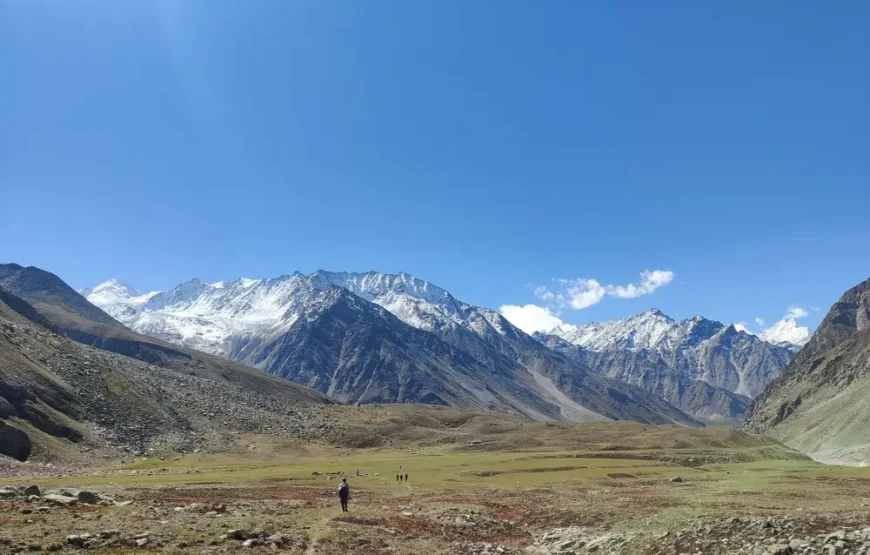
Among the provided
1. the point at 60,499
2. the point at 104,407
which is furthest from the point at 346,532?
the point at 104,407

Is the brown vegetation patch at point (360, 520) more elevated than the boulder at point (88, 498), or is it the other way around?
the boulder at point (88, 498)

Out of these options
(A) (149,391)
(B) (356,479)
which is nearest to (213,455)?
(A) (149,391)

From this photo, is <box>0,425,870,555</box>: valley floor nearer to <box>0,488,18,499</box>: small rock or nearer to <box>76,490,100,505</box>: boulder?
<box>0,488,18,499</box>: small rock

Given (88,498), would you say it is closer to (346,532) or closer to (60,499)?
(60,499)

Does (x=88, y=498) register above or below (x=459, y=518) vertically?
above

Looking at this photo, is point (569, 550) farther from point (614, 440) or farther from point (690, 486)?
point (614, 440)

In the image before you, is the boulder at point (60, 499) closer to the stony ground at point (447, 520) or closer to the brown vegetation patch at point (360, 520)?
the stony ground at point (447, 520)

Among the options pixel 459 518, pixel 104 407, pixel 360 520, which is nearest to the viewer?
pixel 360 520

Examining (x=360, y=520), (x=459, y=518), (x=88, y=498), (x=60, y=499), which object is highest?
(x=60, y=499)

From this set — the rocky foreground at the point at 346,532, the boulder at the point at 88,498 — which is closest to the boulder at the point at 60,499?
the rocky foreground at the point at 346,532

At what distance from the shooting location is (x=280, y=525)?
102 ft

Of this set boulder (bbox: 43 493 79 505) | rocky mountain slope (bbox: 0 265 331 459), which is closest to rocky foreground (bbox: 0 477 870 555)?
boulder (bbox: 43 493 79 505)

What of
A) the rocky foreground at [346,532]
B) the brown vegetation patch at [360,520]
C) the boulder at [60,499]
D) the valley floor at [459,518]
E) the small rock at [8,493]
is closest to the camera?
the rocky foreground at [346,532]

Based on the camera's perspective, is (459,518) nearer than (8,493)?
No
